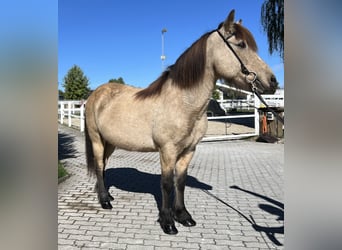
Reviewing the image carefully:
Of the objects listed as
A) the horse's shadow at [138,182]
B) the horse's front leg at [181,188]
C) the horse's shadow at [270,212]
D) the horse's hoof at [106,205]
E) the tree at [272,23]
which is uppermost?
the tree at [272,23]

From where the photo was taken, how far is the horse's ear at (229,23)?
2.27 meters

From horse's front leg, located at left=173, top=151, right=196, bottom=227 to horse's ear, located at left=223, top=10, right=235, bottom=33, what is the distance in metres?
1.32

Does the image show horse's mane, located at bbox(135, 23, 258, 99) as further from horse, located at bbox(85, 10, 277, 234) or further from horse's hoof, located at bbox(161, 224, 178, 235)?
horse's hoof, located at bbox(161, 224, 178, 235)

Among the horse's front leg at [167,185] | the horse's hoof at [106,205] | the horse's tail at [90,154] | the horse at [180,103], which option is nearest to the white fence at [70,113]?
the horse's tail at [90,154]

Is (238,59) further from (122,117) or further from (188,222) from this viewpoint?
(188,222)

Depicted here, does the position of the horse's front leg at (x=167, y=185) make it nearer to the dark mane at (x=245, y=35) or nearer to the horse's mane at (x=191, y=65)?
the horse's mane at (x=191, y=65)

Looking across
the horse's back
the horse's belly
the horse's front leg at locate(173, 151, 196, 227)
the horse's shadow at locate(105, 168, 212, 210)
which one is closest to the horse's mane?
the horse's back

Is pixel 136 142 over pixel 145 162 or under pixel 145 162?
over

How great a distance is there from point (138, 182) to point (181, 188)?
1880 millimetres

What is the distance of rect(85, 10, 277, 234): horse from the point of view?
2.26 m

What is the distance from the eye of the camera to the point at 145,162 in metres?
6.76
